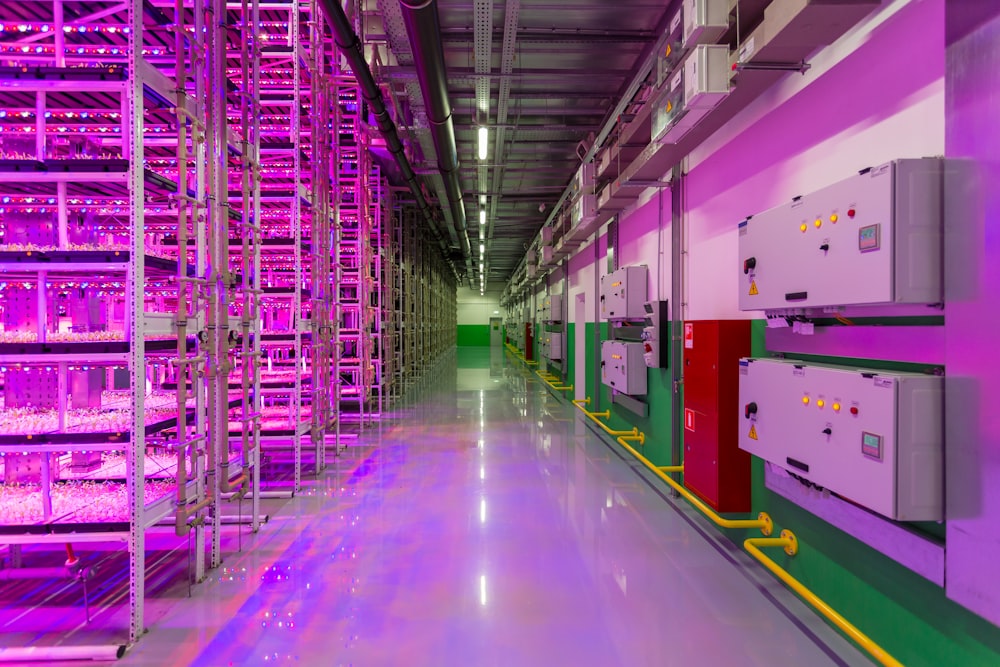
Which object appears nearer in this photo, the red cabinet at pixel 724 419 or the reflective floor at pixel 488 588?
the reflective floor at pixel 488 588

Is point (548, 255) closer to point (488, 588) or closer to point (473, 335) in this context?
point (488, 588)

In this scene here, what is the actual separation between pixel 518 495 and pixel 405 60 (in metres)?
5.97

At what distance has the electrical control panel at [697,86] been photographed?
11.8 feet

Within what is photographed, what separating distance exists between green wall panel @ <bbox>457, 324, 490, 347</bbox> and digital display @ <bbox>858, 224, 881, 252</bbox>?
134 ft

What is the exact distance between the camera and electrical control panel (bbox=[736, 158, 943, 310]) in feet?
7.92

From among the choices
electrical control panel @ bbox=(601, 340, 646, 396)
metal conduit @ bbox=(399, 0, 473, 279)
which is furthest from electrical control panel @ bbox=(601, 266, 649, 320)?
metal conduit @ bbox=(399, 0, 473, 279)

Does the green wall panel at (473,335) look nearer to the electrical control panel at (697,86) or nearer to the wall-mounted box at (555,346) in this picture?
the wall-mounted box at (555,346)

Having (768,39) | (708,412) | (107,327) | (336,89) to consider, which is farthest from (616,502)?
(336,89)

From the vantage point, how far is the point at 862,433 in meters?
2.61

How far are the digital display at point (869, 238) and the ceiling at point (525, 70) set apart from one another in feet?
13.7

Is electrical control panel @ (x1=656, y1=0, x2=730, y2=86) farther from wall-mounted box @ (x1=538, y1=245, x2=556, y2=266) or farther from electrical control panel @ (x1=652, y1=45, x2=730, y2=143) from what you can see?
wall-mounted box @ (x1=538, y1=245, x2=556, y2=266)

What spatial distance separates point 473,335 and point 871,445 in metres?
41.1

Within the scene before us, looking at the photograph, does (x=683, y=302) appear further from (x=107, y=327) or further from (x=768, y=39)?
(x=107, y=327)

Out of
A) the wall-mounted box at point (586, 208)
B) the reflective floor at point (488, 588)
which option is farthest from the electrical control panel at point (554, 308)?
the reflective floor at point (488, 588)
